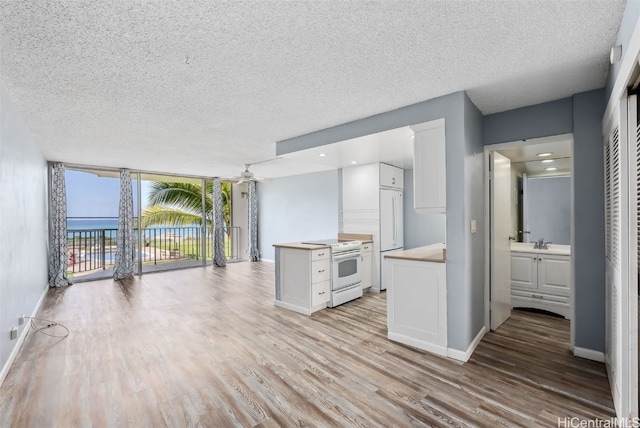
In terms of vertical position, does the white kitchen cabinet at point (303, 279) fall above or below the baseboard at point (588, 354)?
above

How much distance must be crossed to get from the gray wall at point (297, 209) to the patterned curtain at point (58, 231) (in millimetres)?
4410

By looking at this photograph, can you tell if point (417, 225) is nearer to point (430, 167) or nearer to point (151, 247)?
point (430, 167)

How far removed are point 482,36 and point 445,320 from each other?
227 centimetres

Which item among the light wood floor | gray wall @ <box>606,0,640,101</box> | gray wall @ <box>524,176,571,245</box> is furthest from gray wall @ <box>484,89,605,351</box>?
gray wall @ <box>524,176,571,245</box>

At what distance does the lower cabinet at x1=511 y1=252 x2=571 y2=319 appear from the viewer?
3711mm

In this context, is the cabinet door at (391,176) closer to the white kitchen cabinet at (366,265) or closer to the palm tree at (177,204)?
the white kitchen cabinet at (366,265)

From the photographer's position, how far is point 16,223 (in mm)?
2965

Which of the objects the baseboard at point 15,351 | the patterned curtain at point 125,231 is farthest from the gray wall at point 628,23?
the patterned curtain at point 125,231

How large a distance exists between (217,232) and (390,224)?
4.68m

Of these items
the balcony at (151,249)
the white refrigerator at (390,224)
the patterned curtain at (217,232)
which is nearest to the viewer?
the white refrigerator at (390,224)

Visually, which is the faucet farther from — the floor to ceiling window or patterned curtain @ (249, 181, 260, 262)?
the floor to ceiling window

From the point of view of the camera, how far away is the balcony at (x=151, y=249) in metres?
6.56

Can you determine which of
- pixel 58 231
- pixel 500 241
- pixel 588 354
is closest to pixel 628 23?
pixel 500 241

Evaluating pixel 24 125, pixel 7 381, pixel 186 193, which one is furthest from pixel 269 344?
pixel 186 193
